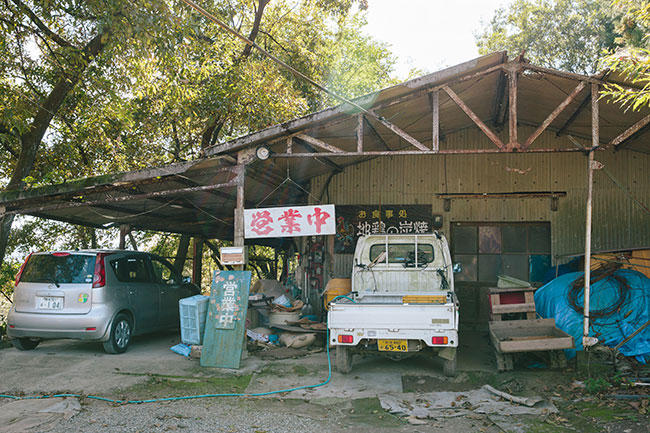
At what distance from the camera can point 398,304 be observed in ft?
21.5

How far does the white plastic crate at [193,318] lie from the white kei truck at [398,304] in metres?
2.15

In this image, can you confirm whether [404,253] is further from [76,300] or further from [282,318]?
[76,300]

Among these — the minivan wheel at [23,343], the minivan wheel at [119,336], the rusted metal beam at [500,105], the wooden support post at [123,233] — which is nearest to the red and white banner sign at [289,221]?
the minivan wheel at [119,336]

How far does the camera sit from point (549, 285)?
8.59 m

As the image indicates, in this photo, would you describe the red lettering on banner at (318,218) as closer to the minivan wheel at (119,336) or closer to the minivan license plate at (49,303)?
the minivan wheel at (119,336)

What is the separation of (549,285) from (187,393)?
5.99 metres

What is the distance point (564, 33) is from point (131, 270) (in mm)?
24019

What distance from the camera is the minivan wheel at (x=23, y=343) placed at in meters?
8.07

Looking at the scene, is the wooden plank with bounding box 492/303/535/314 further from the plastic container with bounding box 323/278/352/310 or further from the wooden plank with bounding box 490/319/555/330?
the plastic container with bounding box 323/278/352/310

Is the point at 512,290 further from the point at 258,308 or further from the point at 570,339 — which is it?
the point at 258,308

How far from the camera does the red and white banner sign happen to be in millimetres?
7953

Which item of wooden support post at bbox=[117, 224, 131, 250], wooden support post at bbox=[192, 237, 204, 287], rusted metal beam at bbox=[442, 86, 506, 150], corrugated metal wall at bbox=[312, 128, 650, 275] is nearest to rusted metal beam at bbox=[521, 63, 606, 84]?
rusted metal beam at bbox=[442, 86, 506, 150]

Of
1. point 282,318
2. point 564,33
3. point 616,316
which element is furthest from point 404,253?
point 564,33

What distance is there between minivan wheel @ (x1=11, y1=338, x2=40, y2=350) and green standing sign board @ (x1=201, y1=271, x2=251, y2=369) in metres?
2.98
